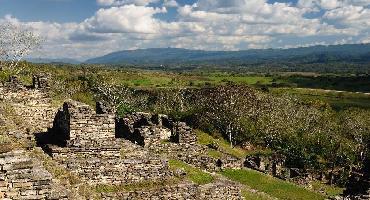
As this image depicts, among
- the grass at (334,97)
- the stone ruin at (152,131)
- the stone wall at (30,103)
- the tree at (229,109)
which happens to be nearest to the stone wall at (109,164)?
the stone ruin at (152,131)

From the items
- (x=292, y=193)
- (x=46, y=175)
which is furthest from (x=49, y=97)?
(x=46, y=175)

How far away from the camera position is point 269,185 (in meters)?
29.9

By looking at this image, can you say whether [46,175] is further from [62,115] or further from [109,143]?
[62,115]

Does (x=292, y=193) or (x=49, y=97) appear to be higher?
(x=49, y=97)

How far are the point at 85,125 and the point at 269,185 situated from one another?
1574cm

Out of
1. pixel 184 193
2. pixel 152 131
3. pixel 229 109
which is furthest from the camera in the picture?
pixel 229 109

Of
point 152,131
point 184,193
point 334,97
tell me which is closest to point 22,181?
point 184,193

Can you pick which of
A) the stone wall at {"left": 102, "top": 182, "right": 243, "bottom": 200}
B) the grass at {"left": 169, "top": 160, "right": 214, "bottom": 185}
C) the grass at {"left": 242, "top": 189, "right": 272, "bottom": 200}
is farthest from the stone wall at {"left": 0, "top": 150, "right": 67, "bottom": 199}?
the grass at {"left": 242, "top": 189, "right": 272, "bottom": 200}

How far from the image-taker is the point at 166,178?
59.4 ft

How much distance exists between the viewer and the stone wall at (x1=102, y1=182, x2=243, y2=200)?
16516 millimetres

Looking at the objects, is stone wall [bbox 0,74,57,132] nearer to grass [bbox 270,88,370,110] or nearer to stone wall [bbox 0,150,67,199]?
stone wall [bbox 0,150,67,199]

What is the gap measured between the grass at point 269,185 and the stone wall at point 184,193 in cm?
744

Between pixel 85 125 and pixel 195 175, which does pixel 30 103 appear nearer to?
pixel 85 125

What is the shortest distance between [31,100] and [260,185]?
1645cm
